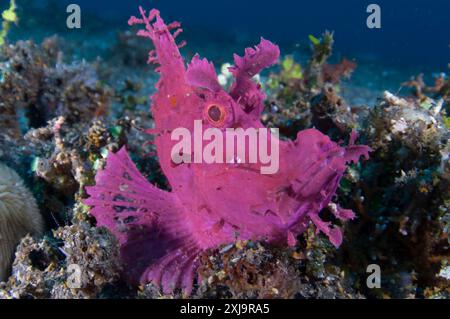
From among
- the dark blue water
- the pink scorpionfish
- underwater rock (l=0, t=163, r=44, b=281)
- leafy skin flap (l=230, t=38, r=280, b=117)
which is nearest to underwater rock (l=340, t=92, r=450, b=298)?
the pink scorpionfish

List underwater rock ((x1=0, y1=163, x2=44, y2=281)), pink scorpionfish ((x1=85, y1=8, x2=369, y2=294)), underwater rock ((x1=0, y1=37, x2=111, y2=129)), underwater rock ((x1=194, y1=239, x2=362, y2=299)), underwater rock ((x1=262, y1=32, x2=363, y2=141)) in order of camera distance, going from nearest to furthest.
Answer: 1. underwater rock ((x1=194, y1=239, x2=362, y2=299))
2. pink scorpionfish ((x1=85, y1=8, x2=369, y2=294))
3. underwater rock ((x1=0, y1=163, x2=44, y2=281))
4. underwater rock ((x1=262, y1=32, x2=363, y2=141))
5. underwater rock ((x1=0, y1=37, x2=111, y2=129))

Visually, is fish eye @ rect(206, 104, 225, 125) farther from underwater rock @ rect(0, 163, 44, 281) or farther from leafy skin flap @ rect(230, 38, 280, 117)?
underwater rock @ rect(0, 163, 44, 281)

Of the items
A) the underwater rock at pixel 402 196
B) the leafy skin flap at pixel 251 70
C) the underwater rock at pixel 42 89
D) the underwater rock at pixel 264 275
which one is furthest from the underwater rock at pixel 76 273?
the underwater rock at pixel 42 89

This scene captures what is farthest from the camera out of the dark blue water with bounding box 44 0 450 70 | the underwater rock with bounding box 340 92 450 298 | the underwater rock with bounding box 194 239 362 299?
the dark blue water with bounding box 44 0 450 70

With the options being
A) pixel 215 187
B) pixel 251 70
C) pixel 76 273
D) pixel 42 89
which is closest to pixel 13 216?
pixel 76 273

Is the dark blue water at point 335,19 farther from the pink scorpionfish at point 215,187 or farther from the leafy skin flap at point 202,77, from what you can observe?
the leafy skin flap at point 202,77
